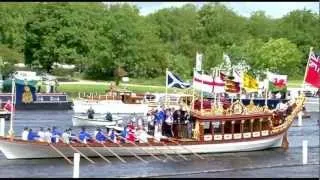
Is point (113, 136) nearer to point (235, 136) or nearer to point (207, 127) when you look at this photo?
point (207, 127)

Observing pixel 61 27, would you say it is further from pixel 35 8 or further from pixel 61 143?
pixel 61 143

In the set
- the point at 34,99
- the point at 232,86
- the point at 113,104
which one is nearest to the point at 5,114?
the point at 113,104

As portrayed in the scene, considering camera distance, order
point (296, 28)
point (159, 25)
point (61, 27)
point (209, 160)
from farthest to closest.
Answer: point (159, 25), point (296, 28), point (61, 27), point (209, 160)

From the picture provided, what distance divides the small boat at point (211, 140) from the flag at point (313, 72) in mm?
5120

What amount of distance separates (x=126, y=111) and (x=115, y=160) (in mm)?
32669

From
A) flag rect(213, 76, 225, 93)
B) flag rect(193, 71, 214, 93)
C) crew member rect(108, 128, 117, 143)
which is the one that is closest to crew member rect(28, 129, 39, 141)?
crew member rect(108, 128, 117, 143)

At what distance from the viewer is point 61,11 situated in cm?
12281

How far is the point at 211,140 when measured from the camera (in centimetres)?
5538

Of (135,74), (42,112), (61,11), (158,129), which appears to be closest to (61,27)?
(61,11)

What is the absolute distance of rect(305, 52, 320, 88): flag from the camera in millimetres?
53469

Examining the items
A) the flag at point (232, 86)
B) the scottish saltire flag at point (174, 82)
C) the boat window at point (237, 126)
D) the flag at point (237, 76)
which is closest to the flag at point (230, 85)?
the flag at point (232, 86)

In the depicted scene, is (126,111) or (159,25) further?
(159,25)

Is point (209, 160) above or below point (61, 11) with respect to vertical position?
below

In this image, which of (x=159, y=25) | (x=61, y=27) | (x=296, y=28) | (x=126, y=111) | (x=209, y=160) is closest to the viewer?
(x=209, y=160)
